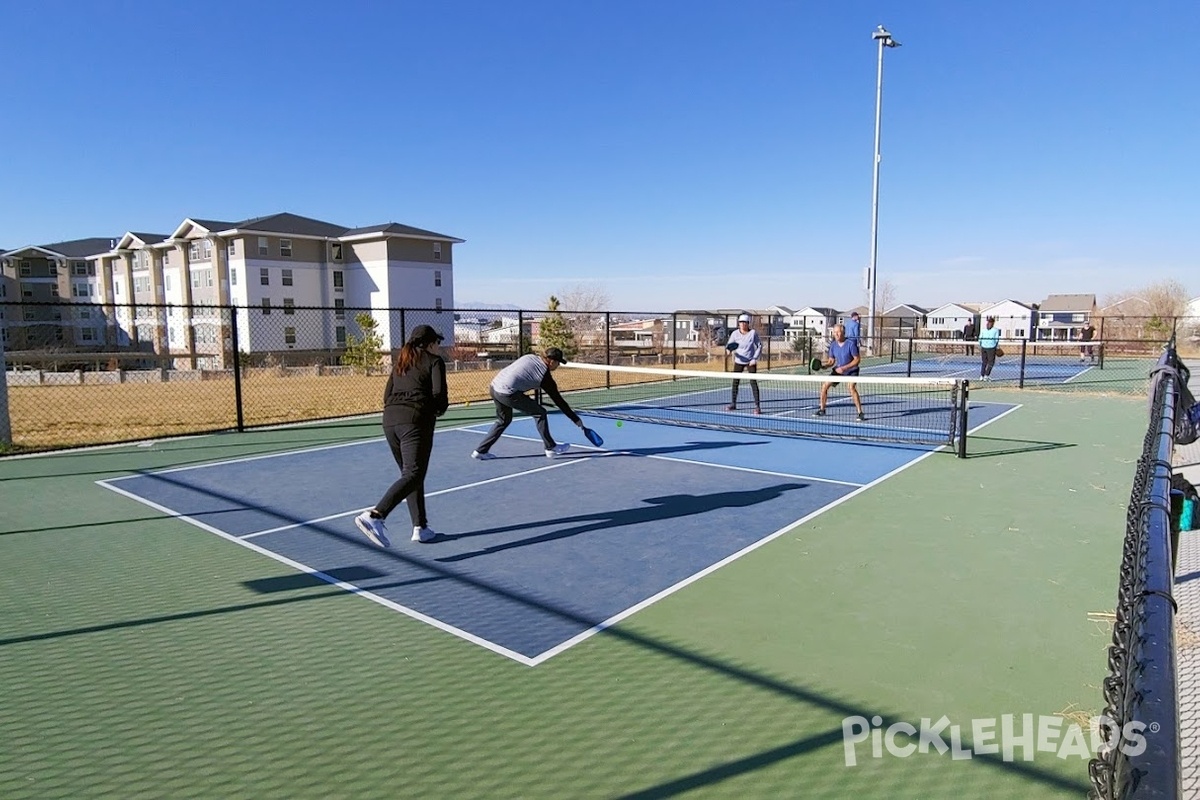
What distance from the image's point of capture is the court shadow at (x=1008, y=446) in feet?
32.9

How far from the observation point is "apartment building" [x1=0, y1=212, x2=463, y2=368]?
53719 mm

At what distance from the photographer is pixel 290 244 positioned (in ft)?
182

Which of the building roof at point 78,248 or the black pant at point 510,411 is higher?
the building roof at point 78,248

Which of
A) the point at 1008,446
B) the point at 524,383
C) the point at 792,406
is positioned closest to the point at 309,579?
the point at 524,383

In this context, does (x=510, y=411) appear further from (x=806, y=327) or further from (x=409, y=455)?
(x=806, y=327)

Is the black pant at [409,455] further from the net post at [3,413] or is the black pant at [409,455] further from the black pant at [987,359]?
the black pant at [987,359]

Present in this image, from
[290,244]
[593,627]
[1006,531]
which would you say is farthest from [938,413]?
[290,244]

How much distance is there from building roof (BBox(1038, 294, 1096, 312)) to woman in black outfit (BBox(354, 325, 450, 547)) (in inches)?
4011

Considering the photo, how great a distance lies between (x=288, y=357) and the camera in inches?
2090

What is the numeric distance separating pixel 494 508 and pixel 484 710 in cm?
374

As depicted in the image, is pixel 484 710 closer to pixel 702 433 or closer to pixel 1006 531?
pixel 1006 531

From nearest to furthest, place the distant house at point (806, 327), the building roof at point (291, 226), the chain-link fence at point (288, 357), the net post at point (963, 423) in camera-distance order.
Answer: the net post at point (963, 423) → the chain-link fence at point (288, 357) → the distant house at point (806, 327) → the building roof at point (291, 226)

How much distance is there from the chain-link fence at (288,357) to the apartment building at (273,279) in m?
0.29

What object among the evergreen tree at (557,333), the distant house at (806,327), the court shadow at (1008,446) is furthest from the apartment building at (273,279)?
the court shadow at (1008,446)
